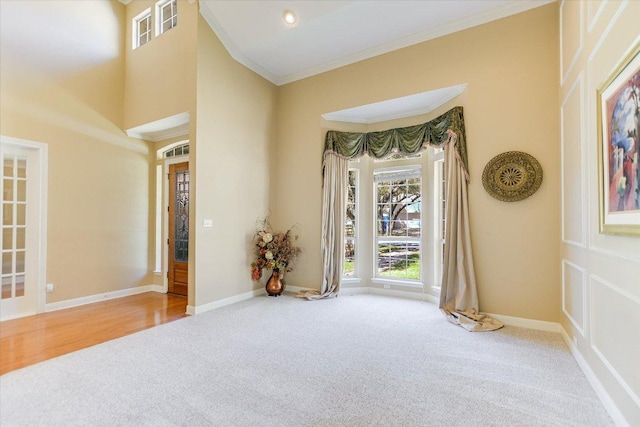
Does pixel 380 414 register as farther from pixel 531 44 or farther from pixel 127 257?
pixel 127 257

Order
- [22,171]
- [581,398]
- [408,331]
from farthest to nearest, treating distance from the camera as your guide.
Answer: [22,171] < [408,331] < [581,398]

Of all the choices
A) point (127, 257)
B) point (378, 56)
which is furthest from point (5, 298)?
point (378, 56)

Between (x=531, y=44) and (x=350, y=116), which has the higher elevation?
(x=531, y=44)

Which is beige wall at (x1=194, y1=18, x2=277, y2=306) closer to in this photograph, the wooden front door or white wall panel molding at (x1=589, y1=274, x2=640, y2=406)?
the wooden front door

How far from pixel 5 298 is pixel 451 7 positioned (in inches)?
264

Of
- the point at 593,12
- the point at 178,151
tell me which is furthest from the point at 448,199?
the point at 178,151

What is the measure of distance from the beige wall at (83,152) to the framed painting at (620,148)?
614 centimetres

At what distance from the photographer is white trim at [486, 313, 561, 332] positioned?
328 centimetres

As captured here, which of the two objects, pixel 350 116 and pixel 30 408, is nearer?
pixel 30 408

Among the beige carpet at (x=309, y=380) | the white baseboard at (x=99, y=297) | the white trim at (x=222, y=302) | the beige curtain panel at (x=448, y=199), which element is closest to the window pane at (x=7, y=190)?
the white baseboard at (x=99, y=297)

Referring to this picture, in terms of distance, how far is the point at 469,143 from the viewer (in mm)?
3787

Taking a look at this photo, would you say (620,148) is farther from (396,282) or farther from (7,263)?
(7,263)

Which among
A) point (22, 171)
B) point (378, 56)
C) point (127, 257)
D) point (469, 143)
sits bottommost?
point (127, 257)

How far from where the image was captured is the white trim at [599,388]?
181 centimetres
